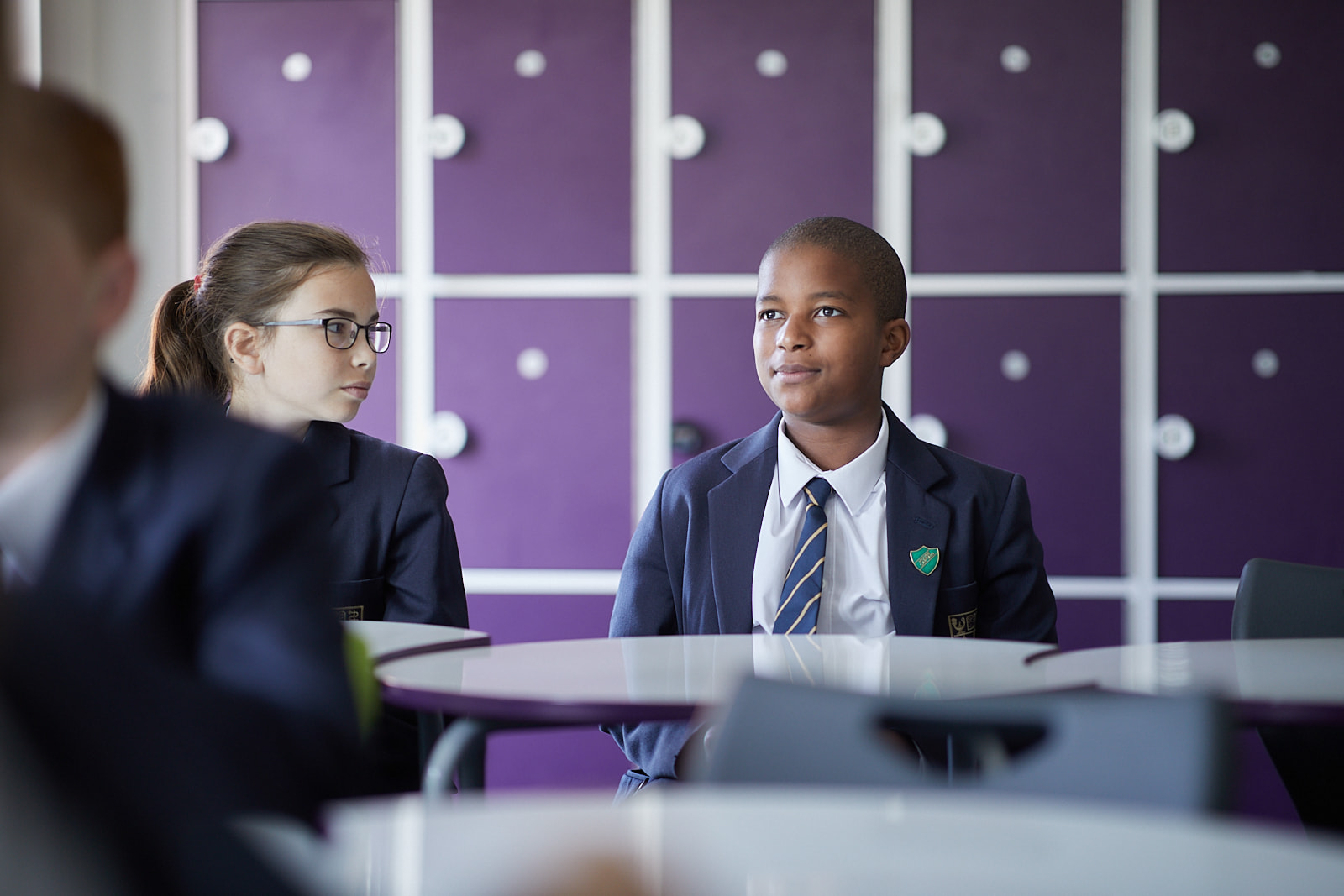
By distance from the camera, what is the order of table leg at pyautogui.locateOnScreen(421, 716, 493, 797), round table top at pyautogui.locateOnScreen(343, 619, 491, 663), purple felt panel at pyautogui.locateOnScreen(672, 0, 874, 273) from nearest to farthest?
table leg at pyautogui.locateOnScreen(421, 716, 493, 797), round table top at pyautogui.locateOnScreen(343, 619, 491, 663), purple felt panel at pyautogui.locateOnScreen(672, 0, 874, 273)

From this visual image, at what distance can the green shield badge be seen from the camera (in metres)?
1.95

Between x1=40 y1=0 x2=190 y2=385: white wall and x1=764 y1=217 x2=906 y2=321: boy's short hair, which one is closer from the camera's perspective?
x1=764 y1=217 x2=906 y2=321: boy's short hair

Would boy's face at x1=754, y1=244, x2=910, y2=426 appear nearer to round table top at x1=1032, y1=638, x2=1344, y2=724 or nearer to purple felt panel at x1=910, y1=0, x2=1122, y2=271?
round table top at x1=1032, y1=638, x2=1344, y2=724

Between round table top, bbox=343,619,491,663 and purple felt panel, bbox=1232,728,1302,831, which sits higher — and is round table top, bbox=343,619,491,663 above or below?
above

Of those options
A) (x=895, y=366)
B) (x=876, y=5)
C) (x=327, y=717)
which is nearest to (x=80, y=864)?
(x=327, y=717)

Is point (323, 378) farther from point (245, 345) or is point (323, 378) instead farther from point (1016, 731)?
point (1016, 731)

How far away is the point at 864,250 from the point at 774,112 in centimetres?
102

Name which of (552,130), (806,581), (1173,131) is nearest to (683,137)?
(552,130)

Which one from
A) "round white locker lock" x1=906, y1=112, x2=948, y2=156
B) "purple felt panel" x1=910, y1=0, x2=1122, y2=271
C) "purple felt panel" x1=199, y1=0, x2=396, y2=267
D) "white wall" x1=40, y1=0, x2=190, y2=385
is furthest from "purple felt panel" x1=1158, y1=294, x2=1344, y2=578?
"white wall" x1=40, y1=0, x2=190, y2=385

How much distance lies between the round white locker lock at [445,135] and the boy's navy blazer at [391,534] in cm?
122

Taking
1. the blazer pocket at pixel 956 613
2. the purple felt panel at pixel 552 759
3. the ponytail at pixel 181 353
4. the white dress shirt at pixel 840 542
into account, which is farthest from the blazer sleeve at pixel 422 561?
the purple felt panel at pixel 552 759

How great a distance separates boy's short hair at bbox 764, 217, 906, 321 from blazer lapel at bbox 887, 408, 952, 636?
0.34m

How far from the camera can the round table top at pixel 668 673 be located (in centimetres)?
125

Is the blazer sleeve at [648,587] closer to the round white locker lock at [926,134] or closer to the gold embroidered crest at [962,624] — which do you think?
the gold embroidered crest at [962,624]
